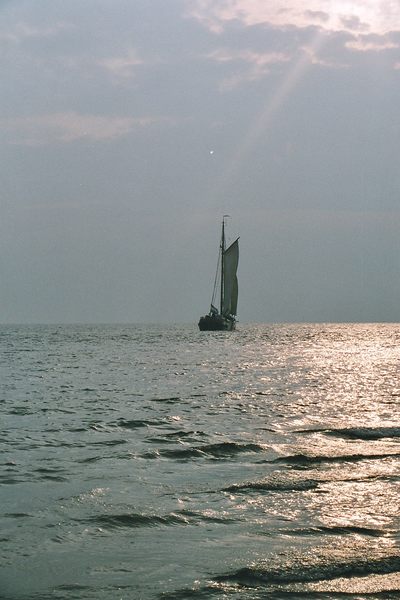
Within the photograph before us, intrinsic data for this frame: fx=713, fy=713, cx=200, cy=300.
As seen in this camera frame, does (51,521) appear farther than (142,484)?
No

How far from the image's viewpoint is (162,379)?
33.7 metres

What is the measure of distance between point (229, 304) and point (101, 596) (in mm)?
109208

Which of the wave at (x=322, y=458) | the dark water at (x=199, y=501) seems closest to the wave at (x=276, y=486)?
the dark water at (x=199, y=501)

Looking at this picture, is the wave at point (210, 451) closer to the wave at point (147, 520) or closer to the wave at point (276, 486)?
the wave at point (276, 486)

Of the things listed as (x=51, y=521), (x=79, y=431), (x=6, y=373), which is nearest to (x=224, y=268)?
(x=6, y=373)

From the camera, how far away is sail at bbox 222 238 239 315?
113 metres

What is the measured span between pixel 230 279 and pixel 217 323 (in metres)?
11.5

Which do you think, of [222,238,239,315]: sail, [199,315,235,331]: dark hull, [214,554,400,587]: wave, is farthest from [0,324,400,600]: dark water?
[199,315,235,331]: dark hull

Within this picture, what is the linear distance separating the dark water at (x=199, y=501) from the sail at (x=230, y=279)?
9007cm

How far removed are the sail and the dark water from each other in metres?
90.1

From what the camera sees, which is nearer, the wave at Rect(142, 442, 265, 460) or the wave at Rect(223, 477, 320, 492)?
the wave at Rect(223, 477, 320, 492)

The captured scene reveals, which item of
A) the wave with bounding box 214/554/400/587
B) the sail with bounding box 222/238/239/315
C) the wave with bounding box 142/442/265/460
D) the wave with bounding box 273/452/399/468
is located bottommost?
the wave with bounding box 142/442/265/460

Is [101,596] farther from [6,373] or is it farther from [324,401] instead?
[6,373]

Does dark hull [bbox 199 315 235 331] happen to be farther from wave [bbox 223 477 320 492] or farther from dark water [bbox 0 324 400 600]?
wave [bbox 223 477 320 492]
